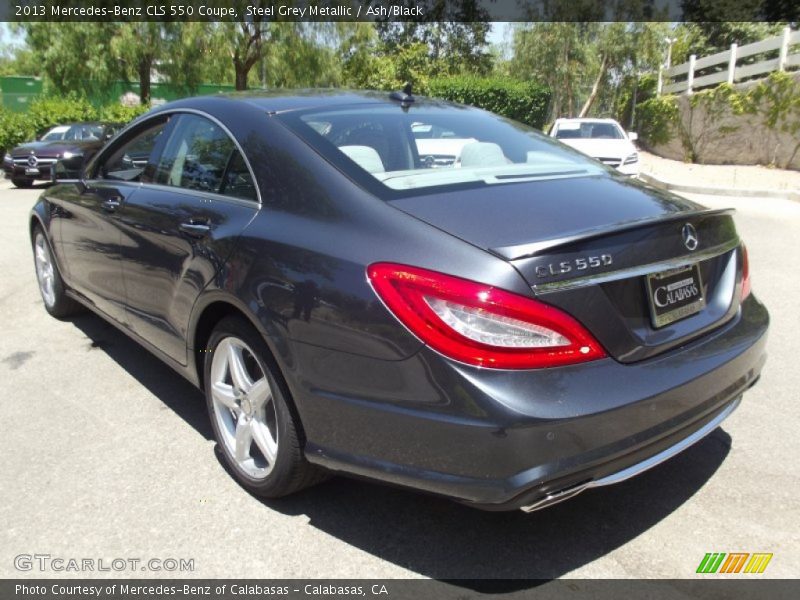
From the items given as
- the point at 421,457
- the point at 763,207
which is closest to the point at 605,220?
the point at 421,457

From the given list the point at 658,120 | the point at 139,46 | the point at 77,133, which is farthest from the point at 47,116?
the point at 658,120

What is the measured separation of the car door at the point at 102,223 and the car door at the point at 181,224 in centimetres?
16

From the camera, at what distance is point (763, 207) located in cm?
1114

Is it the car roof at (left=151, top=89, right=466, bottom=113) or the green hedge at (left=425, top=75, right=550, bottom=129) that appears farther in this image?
the green hedge at (left=425, top=75, right=550, bottom=129)

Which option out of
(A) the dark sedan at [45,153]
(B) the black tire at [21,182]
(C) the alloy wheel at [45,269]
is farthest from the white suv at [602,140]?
(B) the black tire at [21,182]

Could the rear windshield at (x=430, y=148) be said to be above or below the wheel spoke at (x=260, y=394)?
above

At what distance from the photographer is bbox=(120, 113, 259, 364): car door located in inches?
114

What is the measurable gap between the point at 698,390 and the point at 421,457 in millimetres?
971

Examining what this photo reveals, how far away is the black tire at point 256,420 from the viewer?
2572 mm

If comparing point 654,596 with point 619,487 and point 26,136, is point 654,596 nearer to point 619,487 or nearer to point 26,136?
point 619,487

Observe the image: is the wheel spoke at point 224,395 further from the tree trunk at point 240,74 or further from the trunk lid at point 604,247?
the tree trunk at point 240,74

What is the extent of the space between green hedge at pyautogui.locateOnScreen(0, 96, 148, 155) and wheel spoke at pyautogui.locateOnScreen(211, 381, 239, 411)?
1823 centimetres

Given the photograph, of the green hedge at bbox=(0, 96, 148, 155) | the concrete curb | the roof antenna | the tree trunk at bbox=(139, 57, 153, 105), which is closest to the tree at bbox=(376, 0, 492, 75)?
the tree trunk at bbox=(139, 57, 153, 105)

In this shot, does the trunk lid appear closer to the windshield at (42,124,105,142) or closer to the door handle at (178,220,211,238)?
the door handle at (178,220,211,238)
